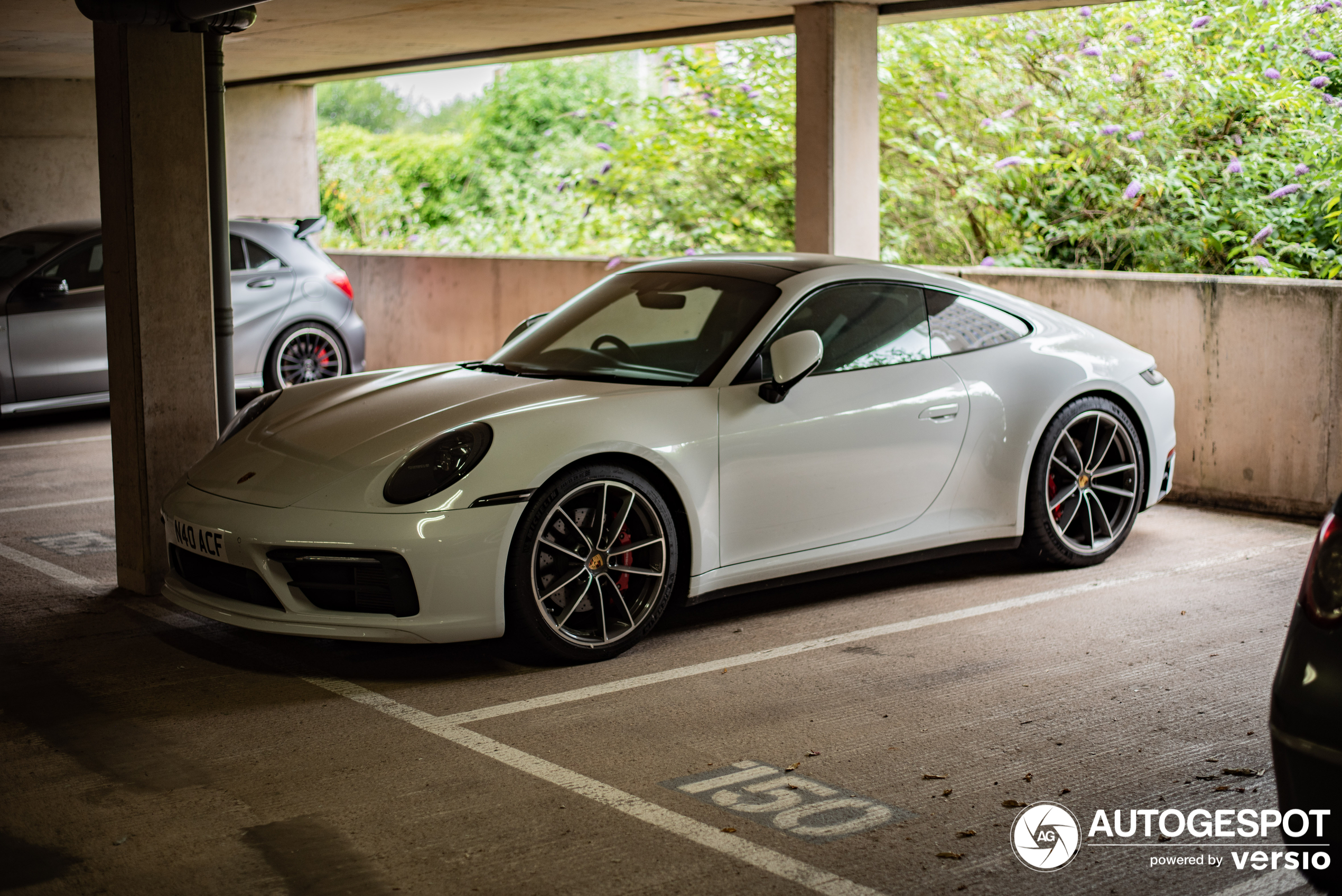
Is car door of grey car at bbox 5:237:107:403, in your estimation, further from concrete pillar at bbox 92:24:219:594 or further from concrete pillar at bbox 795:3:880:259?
concrete pillar at bbox 795:3:880:259

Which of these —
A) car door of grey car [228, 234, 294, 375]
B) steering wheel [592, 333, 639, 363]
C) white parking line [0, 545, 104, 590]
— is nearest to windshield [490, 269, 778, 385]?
steering wheel [592, 333, 639, 363]

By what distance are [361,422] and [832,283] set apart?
2059 mm

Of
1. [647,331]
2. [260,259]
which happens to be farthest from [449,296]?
[647,331]

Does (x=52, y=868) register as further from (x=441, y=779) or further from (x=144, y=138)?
(x=144, y=138)

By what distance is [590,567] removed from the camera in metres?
5.00

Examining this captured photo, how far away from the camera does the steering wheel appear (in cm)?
573

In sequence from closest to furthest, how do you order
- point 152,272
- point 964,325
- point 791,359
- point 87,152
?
point 791,359
point 152,272
point 964,325
point 87,152

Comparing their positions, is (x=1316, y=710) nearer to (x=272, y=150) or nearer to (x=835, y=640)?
(x=835, y=640)

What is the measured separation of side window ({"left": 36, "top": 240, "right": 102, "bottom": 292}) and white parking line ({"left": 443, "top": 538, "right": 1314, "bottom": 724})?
7.48 meters

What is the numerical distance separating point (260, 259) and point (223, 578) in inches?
284

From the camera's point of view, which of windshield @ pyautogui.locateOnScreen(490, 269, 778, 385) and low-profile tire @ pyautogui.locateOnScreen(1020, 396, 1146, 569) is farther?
low-profile tire @ pyautogui.locateOnScreen(1020, 396, 1146, 569)

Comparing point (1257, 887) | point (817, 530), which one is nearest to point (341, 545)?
point (817, 530)

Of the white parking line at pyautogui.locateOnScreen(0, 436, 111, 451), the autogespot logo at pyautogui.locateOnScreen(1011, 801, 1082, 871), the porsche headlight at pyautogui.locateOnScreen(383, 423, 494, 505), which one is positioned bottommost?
the autogespot logo at pyautogui.locateOnScreen(1011, 801, 1082, 871)

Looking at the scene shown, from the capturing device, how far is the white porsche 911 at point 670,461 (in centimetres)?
476
